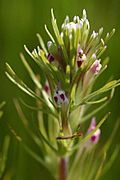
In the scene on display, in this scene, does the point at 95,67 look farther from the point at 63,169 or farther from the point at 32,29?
the point at 32,29

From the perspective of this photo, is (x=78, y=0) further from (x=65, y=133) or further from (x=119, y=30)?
(x=65, y=133)

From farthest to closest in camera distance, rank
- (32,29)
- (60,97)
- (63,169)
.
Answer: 1. (32,29)
2. (63,169)
3. (60,97)

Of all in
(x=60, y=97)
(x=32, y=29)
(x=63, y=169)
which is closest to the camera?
(x=60, y=97)

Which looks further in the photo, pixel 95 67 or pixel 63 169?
pixel 63 169

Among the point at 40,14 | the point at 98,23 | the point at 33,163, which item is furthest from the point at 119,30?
the point at 33,163

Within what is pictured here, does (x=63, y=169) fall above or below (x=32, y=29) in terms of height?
below

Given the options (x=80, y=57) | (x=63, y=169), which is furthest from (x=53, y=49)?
(x=63, y=169)

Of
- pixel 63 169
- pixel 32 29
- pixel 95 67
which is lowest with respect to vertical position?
pixel 63 169

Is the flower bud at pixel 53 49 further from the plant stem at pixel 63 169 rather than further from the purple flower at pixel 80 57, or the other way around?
the plant stem at pixel 63 169

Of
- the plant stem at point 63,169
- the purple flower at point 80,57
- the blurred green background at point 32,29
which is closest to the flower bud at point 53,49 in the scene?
the purple flower at point 80,57
